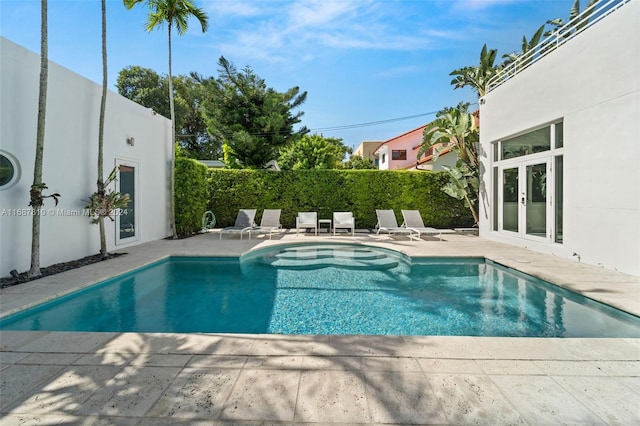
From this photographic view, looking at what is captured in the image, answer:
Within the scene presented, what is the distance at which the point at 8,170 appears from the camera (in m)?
6.09

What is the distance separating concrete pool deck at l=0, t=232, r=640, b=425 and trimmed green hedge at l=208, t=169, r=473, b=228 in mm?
11401

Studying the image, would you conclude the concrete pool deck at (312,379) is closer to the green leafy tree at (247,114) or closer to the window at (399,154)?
the green leafy tree at (247,114)

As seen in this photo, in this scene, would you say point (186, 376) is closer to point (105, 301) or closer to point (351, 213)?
point (105, 301)

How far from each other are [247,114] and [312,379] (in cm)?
1731

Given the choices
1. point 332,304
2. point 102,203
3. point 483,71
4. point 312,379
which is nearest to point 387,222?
point 483,71

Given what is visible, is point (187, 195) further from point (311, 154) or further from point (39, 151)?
point (311, 154)

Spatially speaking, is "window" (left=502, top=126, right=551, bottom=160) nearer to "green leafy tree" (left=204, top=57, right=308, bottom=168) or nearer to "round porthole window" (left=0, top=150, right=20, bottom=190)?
"green leafy tree" (left=204, top=57, right=308, bottom=168)

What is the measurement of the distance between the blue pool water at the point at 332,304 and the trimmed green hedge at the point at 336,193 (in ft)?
22.2

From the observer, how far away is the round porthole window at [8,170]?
19.6ft

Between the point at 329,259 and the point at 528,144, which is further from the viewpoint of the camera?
the point at 528,144

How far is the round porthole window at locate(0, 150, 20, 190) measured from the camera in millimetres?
5973

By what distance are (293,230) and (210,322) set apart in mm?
9944

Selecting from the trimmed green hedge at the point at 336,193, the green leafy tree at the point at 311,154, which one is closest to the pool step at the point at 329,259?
the trimmed green hedge at the point at 336,193

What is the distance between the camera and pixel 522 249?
9352 millimetres
